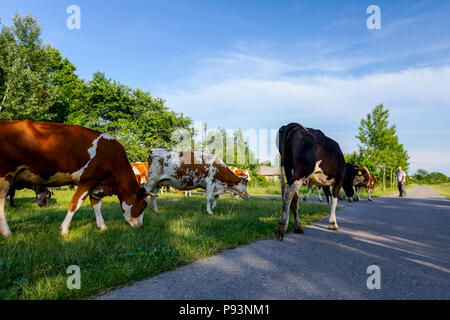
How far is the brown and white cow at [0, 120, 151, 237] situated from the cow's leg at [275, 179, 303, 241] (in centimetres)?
295

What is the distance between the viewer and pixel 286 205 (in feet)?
15.2

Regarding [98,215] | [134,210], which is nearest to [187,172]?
[134,210]

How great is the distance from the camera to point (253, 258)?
3338 millimetres

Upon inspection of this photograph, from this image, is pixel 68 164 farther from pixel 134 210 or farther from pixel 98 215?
pixel 134 210

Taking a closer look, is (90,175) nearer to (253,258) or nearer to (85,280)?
(85,280)

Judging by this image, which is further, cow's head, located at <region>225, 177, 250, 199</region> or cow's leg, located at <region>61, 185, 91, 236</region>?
cow's head, located at <region>225, 177, 250, 199</region>

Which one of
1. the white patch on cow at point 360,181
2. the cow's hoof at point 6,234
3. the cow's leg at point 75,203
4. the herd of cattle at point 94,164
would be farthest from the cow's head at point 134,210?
the white patch on cow at point 360,181

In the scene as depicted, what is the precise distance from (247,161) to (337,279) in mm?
38213

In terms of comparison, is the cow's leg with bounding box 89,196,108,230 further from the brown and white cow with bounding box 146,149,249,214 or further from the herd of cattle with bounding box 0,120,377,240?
the brown and white cow with bounding box 146,149,249,214

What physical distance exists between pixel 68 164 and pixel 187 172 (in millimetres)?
4531

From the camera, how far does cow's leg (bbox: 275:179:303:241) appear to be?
4410 mm

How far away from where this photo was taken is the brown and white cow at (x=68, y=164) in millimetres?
4145

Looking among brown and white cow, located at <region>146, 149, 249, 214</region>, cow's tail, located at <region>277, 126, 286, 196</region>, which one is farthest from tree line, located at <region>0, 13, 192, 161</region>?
cow's tail, located at <region>277, 126, 286, 196</region>
